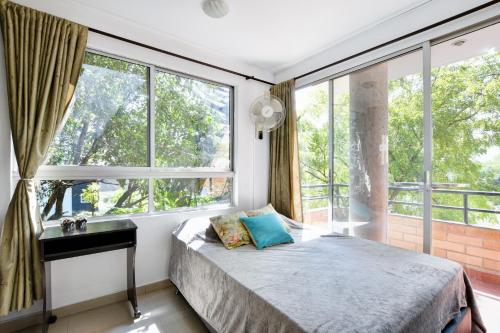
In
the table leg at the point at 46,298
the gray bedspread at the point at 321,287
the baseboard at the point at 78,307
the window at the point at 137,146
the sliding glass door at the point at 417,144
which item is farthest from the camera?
the window at the point at 137,146

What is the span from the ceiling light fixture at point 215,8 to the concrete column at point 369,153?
1.55 m

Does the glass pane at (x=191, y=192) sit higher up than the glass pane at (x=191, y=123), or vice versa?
the glass pane at (x=191, y=123)

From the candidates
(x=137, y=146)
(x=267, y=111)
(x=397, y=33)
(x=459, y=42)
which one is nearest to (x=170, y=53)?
(x=137, y=146)

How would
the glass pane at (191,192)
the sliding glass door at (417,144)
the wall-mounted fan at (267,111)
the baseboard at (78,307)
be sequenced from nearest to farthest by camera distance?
the baseboard at (78,307)
the sliding glass door at (417,144)
the glass pane at (191,192)
the wall-mounted fan at (267,111)

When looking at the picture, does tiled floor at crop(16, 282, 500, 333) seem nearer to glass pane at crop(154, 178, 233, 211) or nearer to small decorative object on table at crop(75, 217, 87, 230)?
small decorative object on table at crop(75, 217, 87, 230)

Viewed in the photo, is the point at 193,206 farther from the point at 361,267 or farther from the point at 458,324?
the point at 458,324

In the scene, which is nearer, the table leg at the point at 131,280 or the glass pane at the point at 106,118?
the table leg at the point at 131,280

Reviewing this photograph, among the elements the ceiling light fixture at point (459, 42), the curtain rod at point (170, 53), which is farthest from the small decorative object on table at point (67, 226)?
the ceiling light fixture at point (459, 42)

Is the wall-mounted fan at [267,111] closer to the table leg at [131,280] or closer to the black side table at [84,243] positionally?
the black side table at [84,243]

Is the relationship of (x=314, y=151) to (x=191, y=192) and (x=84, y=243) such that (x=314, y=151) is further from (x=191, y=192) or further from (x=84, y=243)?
(x=84, y=243)

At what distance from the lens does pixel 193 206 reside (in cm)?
289

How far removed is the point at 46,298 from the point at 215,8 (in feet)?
8.51

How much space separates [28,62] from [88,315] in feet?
6.80

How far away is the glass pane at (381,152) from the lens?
89.4 inches
